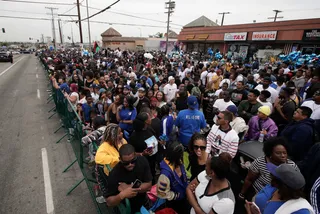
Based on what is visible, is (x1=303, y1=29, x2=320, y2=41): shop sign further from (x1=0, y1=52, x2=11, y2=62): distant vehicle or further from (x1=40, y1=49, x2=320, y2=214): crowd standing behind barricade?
(x1=0, y1=52, x2=11, y2=62): distant vehicle

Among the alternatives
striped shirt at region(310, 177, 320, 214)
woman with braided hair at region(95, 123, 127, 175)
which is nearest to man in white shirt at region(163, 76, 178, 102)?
woman with braided hair at region(95, 123, 127, 175)

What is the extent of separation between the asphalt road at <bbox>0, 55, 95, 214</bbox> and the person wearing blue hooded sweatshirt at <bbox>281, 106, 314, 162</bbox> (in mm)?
3840

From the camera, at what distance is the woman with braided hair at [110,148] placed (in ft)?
9.54

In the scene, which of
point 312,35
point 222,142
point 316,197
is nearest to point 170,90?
point 222,142

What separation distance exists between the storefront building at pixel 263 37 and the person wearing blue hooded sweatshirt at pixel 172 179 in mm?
21369

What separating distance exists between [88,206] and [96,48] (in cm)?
1966

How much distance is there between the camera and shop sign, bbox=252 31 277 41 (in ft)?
68.7

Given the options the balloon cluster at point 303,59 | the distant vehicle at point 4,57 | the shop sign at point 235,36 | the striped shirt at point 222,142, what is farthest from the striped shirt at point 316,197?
the distant vehicle at point 4,57

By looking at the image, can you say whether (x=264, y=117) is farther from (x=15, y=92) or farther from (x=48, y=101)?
(x=15, y=92)

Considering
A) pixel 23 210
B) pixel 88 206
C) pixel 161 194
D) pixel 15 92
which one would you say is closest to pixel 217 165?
pixel 161 194

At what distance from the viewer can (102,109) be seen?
6164 millimetres

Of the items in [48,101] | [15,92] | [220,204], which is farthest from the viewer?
[15,92]

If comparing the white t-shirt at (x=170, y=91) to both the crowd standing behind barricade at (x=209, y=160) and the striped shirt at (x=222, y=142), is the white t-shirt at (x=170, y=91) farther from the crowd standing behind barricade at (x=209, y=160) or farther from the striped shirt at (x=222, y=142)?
the striped shirt at (x=222, y=142)

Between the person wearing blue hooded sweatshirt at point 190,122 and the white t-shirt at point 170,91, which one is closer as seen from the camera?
the person wearing blue hooded sweatshirt at point 190,122
